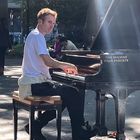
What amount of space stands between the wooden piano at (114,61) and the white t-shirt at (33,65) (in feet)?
0.96

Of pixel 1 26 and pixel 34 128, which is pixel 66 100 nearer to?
pixel 34 128

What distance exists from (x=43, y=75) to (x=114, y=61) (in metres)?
0.97

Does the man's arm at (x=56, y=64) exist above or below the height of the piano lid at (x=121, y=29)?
below

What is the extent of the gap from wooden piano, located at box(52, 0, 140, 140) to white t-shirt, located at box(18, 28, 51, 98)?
11.6 inches

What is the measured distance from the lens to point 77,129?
6.48 m

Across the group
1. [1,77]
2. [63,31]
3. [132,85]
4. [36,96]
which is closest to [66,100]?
[36,96]

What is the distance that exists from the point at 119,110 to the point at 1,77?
9.83m

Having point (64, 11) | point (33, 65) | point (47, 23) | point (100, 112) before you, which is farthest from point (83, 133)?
point (64, 11)

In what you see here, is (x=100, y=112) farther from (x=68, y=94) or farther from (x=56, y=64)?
(x=56, y=64)

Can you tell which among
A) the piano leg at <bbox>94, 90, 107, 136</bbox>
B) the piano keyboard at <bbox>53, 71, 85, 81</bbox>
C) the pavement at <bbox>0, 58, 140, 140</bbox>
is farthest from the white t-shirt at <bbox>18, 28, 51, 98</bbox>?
the pavement at <bbox>0, 58, 140, 140</bbox>

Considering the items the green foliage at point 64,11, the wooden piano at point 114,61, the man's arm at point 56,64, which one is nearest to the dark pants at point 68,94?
the wooden piano at point 114,61

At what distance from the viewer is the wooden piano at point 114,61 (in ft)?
19.6

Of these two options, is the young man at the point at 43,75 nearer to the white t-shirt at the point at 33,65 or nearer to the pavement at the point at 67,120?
the white t-shirt at the point at 33,65

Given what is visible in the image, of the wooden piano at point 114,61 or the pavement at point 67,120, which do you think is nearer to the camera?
the wooden piano at point 114,61
